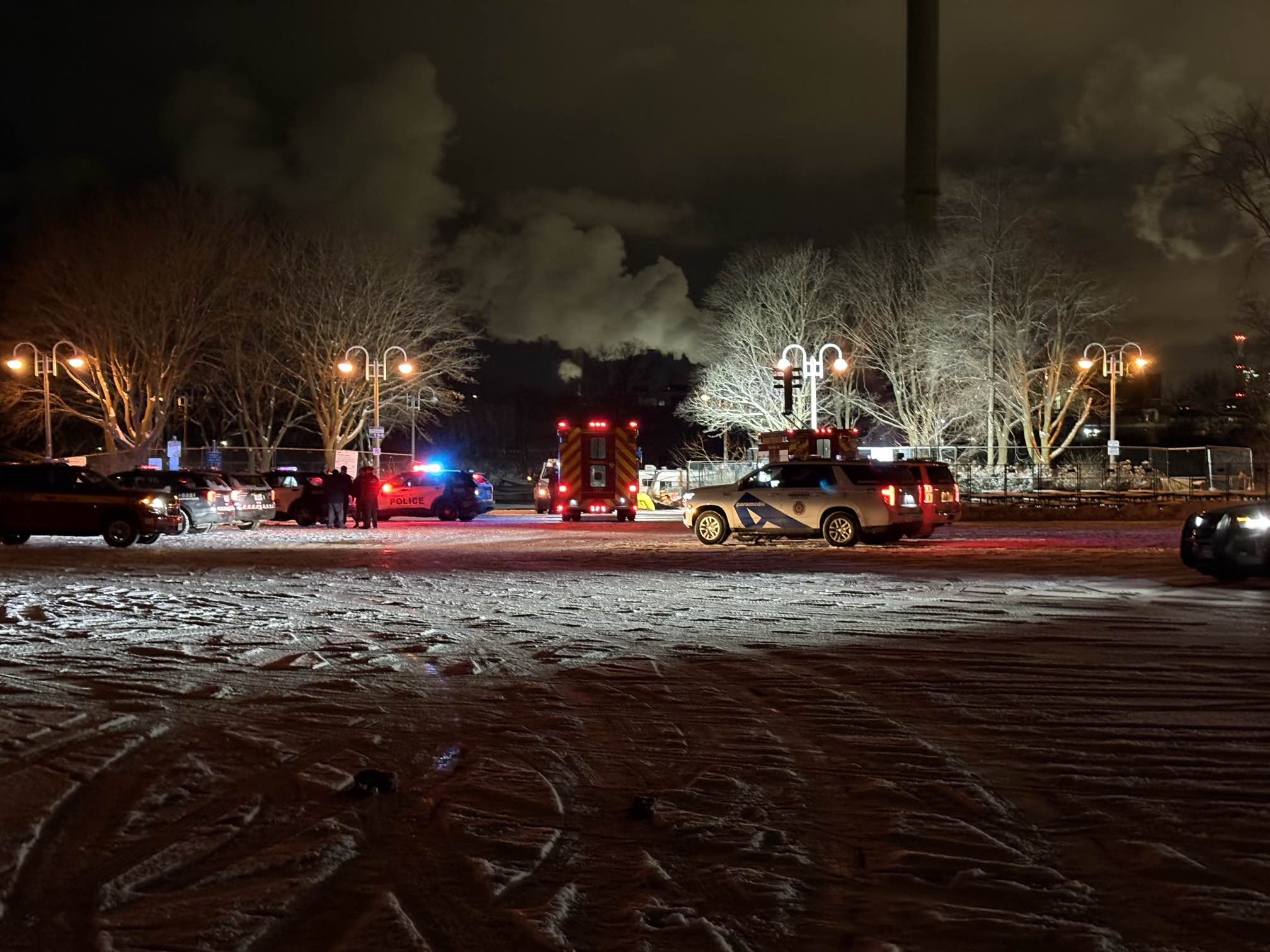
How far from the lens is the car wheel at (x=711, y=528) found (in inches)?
916

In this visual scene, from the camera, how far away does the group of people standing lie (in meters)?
30.9

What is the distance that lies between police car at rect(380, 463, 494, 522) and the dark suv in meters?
11.7

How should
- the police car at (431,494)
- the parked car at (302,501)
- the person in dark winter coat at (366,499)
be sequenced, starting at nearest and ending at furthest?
the person in dark winter coat at (366,499) → the parked car at (302,501) → the police car at (431,494)

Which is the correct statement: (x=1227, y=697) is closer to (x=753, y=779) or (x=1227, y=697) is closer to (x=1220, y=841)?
(x=1220, y=841)

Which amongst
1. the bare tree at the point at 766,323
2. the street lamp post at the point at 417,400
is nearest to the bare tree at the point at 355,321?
the street lamp post at the point at 417,400

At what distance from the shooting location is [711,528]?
76.6 ft

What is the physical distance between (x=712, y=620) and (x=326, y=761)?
601 centimetres

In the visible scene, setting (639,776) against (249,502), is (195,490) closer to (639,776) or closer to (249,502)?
(249,502)

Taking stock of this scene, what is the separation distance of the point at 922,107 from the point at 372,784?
65761 millimetres

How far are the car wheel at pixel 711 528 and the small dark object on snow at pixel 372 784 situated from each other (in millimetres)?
17359

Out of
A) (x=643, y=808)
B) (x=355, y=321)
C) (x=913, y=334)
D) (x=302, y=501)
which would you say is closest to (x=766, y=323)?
(x=913, y=334)

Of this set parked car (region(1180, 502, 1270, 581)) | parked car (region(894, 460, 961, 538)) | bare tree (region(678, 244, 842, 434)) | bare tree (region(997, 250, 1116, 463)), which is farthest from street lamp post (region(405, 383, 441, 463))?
parked car (region(1180, 502, 1270, 581))

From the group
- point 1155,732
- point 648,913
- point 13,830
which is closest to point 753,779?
point 648,913

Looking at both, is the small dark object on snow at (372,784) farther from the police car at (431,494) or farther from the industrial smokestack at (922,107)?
the industrial smokestack at (922,107)
